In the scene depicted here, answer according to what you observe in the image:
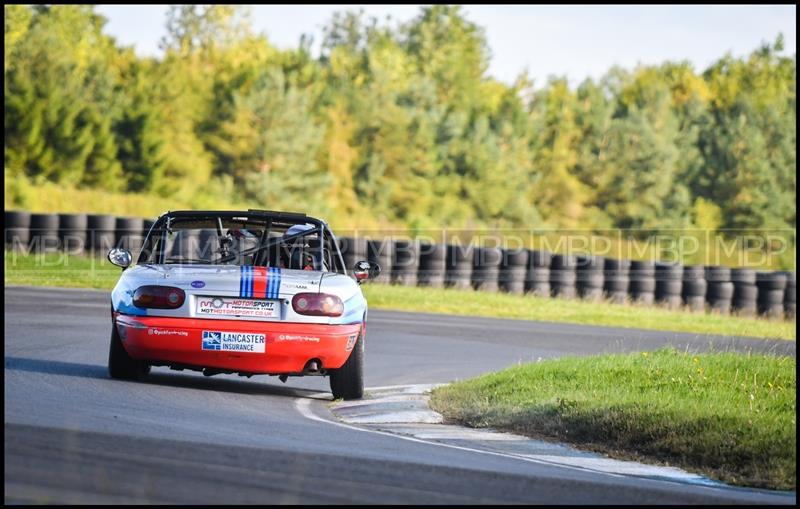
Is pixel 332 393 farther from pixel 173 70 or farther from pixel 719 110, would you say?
pixel 719 110

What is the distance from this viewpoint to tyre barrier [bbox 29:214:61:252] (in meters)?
26.4

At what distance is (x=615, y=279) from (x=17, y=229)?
11.9 m

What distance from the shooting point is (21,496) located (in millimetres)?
5258

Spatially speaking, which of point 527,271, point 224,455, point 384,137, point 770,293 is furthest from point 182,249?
point 384,137

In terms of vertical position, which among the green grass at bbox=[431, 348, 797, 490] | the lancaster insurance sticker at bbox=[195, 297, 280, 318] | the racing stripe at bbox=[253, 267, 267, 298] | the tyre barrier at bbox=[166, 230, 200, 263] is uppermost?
the tyre barrier at bbox=[166, 230, 200, 263]

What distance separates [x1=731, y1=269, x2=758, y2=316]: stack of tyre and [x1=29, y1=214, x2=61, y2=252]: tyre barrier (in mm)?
13723

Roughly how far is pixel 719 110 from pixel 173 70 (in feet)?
125

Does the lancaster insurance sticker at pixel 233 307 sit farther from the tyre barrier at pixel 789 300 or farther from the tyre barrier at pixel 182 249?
the tyre barrier at pixel 789 300

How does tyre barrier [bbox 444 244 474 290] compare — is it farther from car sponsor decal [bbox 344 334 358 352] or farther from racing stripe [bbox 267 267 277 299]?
racing stripe [bbox 267 267 277 299]

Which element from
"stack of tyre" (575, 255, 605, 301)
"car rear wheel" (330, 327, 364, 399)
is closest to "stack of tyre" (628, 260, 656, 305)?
"stack of tyre" (575, 255, 605, 301)

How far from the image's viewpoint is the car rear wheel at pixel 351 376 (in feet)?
33.5

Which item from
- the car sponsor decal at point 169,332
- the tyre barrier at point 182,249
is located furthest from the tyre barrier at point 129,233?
the car sponsor decal at point 169,332

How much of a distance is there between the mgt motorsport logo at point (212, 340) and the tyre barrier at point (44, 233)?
1770cm

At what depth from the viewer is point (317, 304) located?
9.79 m
